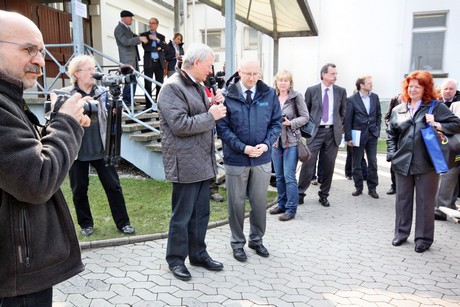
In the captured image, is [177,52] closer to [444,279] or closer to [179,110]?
[179,110]

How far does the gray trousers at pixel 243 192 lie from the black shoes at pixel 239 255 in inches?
1.6

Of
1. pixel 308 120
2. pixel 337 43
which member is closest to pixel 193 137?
pixel 308 120

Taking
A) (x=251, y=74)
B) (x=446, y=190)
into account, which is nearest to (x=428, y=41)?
(x=446, y=190)

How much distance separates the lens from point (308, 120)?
523 cm

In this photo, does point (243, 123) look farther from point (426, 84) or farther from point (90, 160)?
point (426, 84)

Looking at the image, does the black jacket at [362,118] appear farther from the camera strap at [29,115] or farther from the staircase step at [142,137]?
the camera strap at [29,115]

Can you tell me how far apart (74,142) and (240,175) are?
2308mm

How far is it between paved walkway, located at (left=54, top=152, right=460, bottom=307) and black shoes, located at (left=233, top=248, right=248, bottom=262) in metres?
0.06

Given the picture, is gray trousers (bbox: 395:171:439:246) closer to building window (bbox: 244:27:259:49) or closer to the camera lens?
the camera lens

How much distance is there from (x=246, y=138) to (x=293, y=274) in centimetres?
136

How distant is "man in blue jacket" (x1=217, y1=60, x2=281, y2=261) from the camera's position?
3756 millimetres

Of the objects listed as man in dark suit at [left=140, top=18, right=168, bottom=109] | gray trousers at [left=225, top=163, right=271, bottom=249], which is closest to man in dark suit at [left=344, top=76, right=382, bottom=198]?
gray trousers at [left=225, top=163, right=271, bottom=249]

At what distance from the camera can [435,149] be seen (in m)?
3.96

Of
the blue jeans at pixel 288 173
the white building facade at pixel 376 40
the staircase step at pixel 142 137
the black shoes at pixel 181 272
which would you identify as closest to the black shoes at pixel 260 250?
the black shoes at pixel 181 272
